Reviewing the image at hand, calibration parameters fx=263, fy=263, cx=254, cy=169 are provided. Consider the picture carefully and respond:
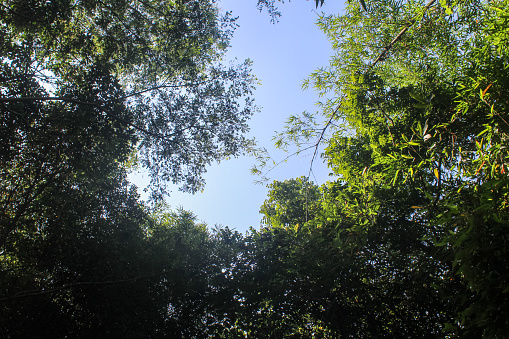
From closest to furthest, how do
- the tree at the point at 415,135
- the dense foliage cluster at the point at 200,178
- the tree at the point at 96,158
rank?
the tree at the point at 415,135 < the dense foliage cluster at the point at 200,178 < the tree at the point at 96,158

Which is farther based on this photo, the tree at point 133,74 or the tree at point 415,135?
the tree at point 133,74

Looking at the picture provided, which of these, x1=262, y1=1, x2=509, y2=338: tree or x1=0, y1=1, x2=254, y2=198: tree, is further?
x1=0, y1=1, x2=254, y2=198: tree

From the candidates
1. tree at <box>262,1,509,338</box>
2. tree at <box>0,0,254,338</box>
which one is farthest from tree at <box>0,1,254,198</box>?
tree at <box>262,1,509,338</box>

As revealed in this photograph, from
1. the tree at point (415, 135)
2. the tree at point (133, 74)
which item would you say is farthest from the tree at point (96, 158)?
the tree at point (415, 135)

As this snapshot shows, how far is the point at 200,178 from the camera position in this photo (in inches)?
342

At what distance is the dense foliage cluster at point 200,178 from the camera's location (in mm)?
4402

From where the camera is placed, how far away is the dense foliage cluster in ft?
14.4

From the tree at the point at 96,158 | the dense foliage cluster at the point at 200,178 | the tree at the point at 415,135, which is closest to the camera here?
the tree at the point at 415,135

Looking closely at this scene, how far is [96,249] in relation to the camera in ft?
22.4

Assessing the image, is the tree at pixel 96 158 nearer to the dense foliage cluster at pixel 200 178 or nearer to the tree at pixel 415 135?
the dense foliage cluster at pixel 200 178

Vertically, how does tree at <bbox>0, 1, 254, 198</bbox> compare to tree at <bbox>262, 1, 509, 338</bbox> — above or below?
above

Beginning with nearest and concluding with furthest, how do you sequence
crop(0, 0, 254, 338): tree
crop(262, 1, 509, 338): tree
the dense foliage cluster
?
1. crop(262, 1, 509, 338): tree
2. the dense foliage cluster
3. crop(0, 0, 254, 338): tree

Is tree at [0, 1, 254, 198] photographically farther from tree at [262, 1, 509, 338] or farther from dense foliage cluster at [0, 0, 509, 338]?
tree at [262, 1, 509, 338]

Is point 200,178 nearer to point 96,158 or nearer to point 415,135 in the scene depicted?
point 96,158
